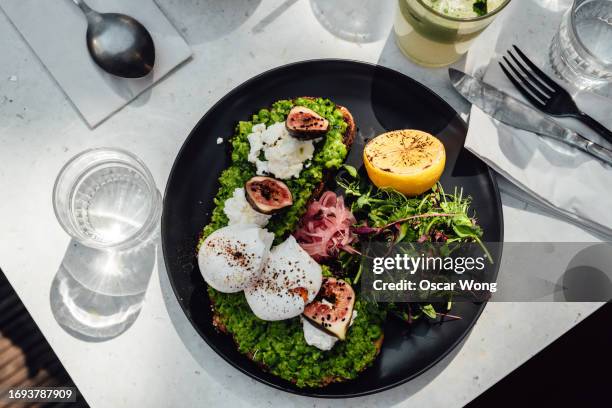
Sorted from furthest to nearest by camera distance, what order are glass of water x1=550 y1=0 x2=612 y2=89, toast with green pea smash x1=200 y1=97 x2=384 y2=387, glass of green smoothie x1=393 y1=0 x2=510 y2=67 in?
glass of water x1=550 y1=0 x2=612 y2=89 → toast with green pea smash x1=200 y1=97 x2=384 y2=387 → glass of green smoothie x1=393 y1=0 x2=510 y2=67

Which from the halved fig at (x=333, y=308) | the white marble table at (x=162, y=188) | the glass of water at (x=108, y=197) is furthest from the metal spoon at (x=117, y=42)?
the halved fig at (x=333, y=308)

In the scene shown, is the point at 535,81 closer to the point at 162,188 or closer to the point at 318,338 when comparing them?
the point at 318,338

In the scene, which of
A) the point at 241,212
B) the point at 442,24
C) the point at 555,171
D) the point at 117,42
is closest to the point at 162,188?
the point at 241,212

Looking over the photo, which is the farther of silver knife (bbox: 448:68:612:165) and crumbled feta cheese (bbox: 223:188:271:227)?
silver knife (bbox: 448:68:612:165)

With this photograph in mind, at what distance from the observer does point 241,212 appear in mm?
1529

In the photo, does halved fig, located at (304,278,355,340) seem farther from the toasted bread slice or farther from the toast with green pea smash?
the toasted bread slice

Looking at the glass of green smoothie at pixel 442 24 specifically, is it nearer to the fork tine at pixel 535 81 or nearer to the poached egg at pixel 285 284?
the fork tine at pixel 535 81

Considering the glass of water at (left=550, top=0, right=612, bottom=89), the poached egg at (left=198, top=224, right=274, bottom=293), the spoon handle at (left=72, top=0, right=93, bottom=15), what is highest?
the spoon handle at (left=72, top=0, right=93, bottom=15)

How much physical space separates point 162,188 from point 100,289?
1.24ft

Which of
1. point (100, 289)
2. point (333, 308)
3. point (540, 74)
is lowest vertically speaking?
point (100, 289)

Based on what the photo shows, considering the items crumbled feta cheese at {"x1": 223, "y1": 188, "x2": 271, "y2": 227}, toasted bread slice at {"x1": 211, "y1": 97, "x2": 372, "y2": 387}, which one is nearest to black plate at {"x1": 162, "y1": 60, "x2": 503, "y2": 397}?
toasted bread slice at {"x1": 211, "y1": 97, "x2": 372, "y2": 387}

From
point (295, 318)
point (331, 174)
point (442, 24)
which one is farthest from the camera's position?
point (331, 174)

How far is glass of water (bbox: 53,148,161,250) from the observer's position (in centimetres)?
165

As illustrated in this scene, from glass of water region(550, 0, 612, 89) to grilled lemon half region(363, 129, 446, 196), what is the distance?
0.51 m
